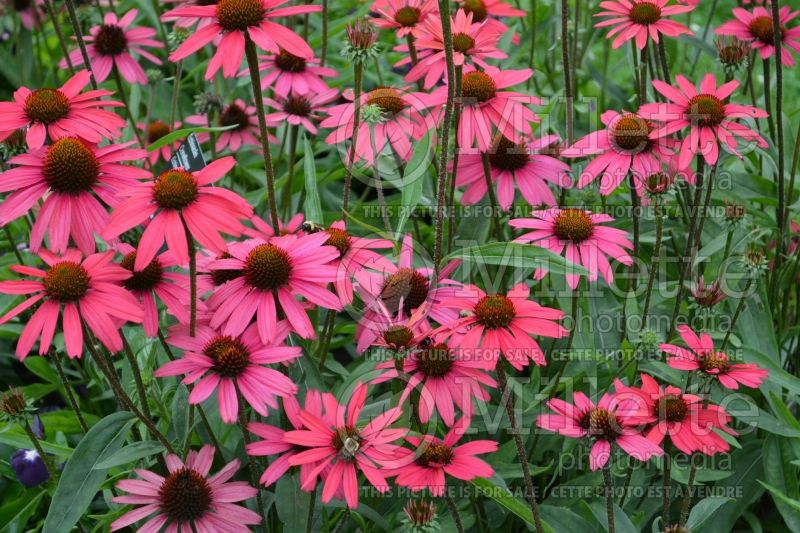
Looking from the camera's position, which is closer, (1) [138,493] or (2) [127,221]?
(2) [127,221]

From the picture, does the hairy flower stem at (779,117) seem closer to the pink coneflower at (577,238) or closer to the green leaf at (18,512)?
the pink coneflower at (577,238)

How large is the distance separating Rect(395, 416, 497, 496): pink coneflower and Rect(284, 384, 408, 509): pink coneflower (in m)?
0.03

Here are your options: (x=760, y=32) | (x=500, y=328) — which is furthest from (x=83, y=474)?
(x=760, y=32)

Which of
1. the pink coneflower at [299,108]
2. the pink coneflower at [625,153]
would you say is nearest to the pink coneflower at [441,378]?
the pink coneflower at [625,153]

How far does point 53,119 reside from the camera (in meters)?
1.26

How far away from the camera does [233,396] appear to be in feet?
3.73

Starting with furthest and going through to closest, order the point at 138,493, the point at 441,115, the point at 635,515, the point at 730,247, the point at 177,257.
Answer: the point at 730,247 → the point at 441,115 → the point at 635,515 → the point at 138,493 → the point at 177,257

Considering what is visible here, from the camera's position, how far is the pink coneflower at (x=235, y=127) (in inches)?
86.6

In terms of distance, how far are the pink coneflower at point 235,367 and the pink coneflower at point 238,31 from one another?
342 mm

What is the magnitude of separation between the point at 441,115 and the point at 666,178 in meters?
0.39

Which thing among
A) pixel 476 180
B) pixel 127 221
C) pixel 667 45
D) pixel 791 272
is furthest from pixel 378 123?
pixel 667 45

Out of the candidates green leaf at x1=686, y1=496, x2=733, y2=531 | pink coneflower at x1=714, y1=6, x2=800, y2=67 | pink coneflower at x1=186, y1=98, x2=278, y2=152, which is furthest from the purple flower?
pink coneflower at x1=714, y1=6, x2=800, y2=67

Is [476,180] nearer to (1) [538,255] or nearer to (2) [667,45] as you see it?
(1) [538,255]

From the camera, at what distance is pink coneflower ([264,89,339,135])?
1946mm
